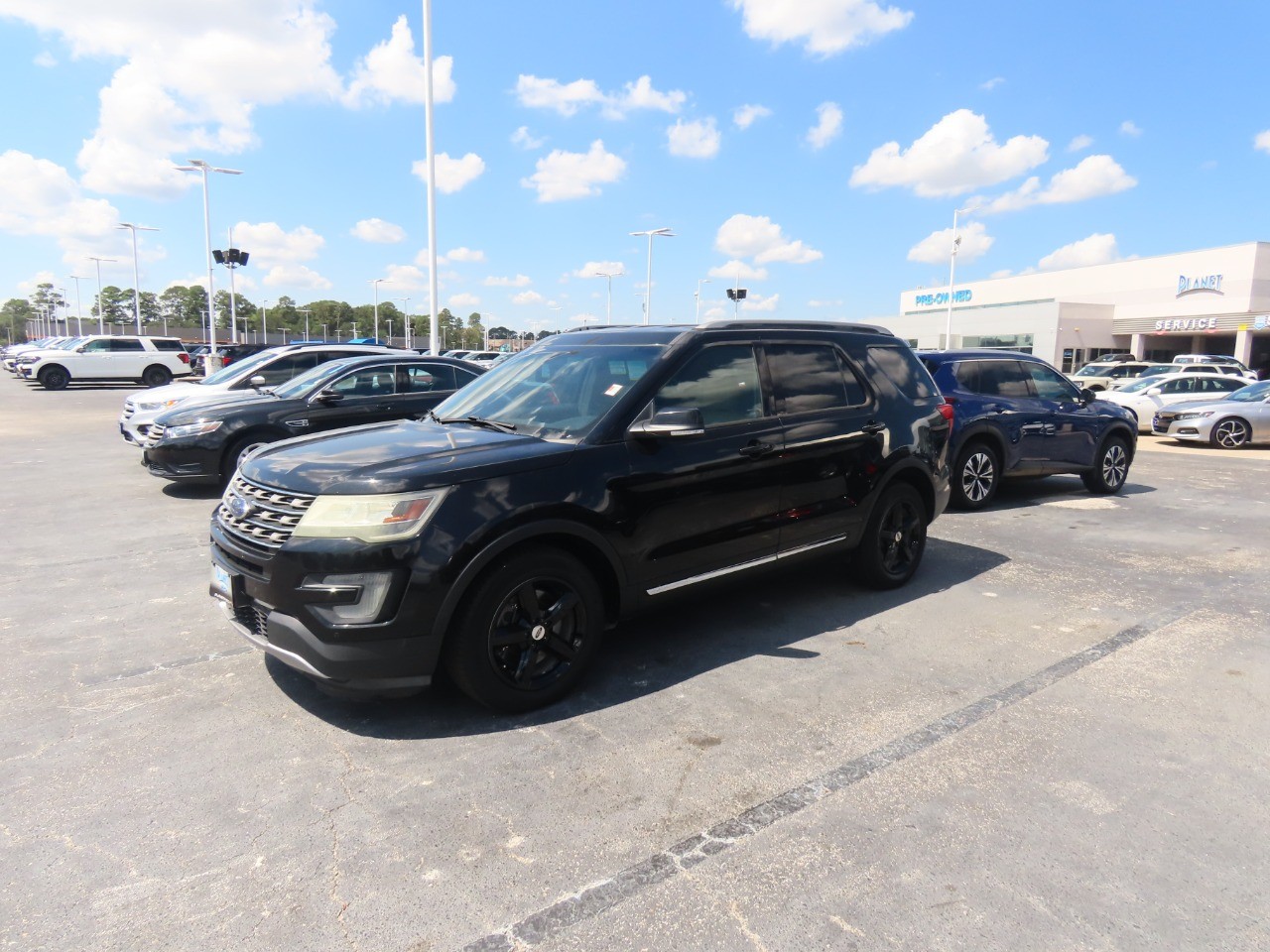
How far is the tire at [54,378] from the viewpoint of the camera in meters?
28.2

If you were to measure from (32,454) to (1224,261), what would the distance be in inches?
2300

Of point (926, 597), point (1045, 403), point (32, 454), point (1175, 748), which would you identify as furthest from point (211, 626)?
point (32, 454)

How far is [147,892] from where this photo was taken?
8.20 ft

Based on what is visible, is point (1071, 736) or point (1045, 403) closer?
point (1071, 736)

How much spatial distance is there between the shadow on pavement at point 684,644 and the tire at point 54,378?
102ft

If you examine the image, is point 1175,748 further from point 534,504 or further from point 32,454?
point 32,454

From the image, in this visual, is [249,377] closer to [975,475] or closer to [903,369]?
[903,369]

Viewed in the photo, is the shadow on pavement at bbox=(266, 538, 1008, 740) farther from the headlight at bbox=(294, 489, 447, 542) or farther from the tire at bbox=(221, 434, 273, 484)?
the tire at bbox=(221, 434, 273, 484)

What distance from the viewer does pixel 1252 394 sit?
1638cm

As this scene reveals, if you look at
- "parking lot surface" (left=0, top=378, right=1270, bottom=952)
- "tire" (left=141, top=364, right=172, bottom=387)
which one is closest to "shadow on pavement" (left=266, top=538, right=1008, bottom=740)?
"parking lot surface" (left=0, top=378, right=1270, bottom=952)

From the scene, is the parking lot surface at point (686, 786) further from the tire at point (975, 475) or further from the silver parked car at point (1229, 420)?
the silver parked car at point (1229, 420)

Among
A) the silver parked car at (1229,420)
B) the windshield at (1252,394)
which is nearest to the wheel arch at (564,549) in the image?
the silver parked car at (1229,420)

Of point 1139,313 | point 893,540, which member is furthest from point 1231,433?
point 1139,313

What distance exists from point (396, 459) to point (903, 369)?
12.8ft
